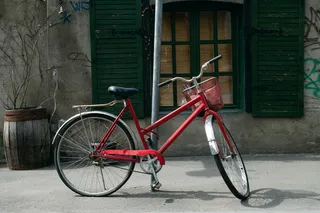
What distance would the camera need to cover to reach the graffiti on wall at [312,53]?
21.2 feet

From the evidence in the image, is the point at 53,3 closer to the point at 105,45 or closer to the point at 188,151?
the point at 105,45

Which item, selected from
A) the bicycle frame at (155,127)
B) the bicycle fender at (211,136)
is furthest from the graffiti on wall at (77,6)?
the bicycle fender at (211,136)

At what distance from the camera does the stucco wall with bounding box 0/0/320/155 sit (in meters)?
6.48

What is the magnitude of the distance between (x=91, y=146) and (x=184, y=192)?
1.09 metres

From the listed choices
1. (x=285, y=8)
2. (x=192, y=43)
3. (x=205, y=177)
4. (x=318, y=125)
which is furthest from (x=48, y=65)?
(x=318, y=125)

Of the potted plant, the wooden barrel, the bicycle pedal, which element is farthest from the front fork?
the potted plant

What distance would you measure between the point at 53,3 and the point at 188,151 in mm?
2920

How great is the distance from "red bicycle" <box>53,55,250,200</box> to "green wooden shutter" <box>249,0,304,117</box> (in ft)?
7.18

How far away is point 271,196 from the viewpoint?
4465 millimetres

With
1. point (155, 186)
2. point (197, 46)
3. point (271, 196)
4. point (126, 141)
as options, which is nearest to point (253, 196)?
point (271, 196)

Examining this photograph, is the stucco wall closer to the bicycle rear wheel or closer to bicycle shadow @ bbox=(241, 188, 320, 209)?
bicycle shadow @ bbox=(241, 188, 320, 209)

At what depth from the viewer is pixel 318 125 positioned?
21.5ft

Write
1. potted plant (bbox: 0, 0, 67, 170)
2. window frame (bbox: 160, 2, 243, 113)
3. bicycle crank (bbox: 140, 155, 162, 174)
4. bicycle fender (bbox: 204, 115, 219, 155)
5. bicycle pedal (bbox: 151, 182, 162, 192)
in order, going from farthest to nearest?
window frame (bbox: 160, 2, 243, 113), potted plant (bbox: 0, 0, 67, 170), bicycle pedal (bbox: 151, 182, 162, 192), bicycle crank (bbox: 140, 155, 162, 174), bicycle fender (bbox: 204, 115, 219, 155)

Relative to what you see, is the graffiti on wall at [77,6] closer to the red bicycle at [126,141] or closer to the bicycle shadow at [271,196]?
the red bicycle at [126,141]
